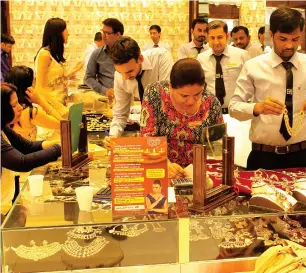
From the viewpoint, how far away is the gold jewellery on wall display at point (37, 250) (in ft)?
4.63

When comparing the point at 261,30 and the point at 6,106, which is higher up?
the point at 261,30

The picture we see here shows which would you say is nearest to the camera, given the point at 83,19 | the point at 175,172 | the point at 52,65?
the point at 175,172

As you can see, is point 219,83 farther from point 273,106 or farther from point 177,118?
point 273,106

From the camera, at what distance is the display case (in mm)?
1392

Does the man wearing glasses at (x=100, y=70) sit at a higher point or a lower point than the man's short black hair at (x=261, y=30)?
lower

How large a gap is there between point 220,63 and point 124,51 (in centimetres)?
213

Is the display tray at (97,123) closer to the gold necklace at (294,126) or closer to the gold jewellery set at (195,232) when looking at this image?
the gold necklace at (294,126)

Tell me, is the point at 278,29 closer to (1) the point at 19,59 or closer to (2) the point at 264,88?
(2) the point at 264,88

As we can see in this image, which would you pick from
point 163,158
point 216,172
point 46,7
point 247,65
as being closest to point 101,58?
point 247,65

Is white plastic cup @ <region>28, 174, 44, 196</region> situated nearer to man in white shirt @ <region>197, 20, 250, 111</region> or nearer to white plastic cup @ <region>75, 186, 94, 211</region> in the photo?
white plastic cup @ <region>75, 186, 94, 211</region>

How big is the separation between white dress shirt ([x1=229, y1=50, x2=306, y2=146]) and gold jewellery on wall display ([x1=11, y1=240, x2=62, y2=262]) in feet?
4.35

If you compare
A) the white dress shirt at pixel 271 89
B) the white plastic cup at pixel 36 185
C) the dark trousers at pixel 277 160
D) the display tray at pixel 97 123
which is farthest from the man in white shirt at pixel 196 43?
the white plastic cup at pixel 36 185

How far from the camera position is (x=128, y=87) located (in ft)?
9.42

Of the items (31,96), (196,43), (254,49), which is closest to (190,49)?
(196,43)
